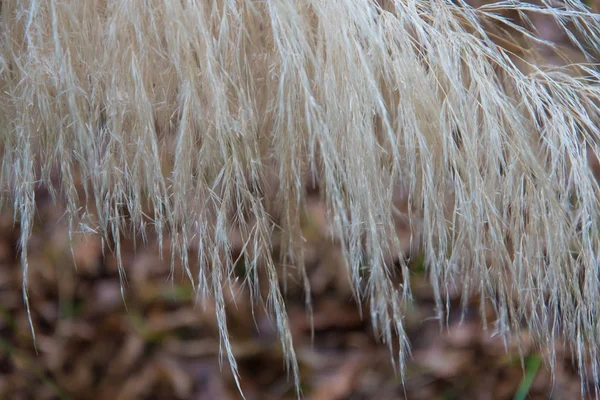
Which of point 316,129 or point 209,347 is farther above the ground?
point 316,129

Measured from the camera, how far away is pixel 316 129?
427 millimetres

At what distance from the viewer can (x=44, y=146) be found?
499 mm

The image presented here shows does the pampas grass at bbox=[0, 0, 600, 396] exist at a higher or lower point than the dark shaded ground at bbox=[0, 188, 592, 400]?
higher

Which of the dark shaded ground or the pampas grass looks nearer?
the pampas grass

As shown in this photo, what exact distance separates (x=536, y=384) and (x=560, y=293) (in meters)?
0.20

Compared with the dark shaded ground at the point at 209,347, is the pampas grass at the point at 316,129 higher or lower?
higher

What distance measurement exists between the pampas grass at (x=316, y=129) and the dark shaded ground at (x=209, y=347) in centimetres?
11

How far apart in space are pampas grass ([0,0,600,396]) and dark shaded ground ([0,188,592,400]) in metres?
0.11

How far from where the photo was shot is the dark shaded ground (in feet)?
2.00

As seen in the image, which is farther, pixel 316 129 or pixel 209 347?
pixel 209 347

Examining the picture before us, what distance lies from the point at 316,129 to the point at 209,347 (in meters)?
0.37

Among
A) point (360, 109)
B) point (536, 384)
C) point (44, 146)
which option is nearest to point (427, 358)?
point (536, 384)

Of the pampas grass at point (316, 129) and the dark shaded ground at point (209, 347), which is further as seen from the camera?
the dark shaded ground at point (209, 347)

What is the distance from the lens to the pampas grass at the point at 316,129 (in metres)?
0.43
